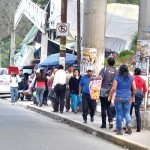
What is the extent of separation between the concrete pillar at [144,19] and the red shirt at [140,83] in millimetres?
1088

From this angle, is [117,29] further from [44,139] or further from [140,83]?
Result: [44,139]

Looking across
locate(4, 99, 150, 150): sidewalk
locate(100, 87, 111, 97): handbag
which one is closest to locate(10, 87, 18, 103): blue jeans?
locate(4, 99, 150, 150): sidewalk

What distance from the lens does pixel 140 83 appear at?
14.4 meters

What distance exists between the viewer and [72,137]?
13.8m

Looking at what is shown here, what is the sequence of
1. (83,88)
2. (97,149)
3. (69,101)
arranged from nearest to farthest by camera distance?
(97,149) → (83,88) → (69,101)

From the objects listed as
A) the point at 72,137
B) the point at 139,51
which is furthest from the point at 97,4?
the point at 72,137

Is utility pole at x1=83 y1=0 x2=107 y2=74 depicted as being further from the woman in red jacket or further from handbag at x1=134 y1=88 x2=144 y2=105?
handbag at x1=134 y1=88 x2=144 y2=105

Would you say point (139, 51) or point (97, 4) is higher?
point (97, 4)

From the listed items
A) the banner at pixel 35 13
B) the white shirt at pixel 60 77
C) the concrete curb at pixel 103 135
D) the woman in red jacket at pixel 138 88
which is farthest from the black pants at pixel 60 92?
the banner at pixel 35 13

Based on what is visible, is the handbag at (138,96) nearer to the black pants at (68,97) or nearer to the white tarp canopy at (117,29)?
the black pants at (68,97)

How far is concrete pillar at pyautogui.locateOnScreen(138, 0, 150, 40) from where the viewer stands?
47.7 feet

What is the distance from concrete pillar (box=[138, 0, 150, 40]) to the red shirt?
1.09 m

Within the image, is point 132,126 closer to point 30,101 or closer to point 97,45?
point 97,45

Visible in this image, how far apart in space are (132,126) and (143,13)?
121 inches
